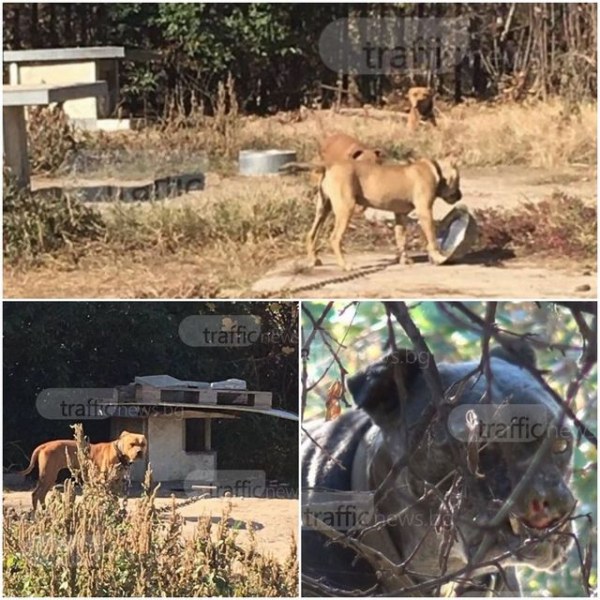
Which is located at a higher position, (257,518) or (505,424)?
(505,424)

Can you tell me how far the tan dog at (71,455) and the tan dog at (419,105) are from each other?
1.66 metres

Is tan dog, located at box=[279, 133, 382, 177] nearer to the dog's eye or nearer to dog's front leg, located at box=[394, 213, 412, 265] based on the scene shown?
dog's front leg, located at box=[394, 213, 412, 265]

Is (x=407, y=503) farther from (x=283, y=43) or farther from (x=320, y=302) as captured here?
(x=283, y=43)

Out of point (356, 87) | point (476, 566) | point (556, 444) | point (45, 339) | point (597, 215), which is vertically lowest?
point (476, 566)

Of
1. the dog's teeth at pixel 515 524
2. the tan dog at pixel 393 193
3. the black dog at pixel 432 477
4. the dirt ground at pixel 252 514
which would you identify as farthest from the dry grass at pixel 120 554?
the tan dog at pixel 393 193

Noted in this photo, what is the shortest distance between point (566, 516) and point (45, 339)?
7.18 feet

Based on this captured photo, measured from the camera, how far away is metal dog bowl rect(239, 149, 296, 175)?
4809mm

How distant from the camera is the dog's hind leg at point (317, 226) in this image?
4.76 metres

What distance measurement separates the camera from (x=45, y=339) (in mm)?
4789

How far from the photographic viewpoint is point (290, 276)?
187 inches

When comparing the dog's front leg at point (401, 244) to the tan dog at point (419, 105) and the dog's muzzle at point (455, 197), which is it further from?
the tan dog at point (419, 105)

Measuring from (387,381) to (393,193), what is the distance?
0.75 meters

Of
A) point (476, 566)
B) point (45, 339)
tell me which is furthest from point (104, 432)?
point (476, 566)

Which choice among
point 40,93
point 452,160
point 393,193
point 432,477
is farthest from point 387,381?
point 40,93
